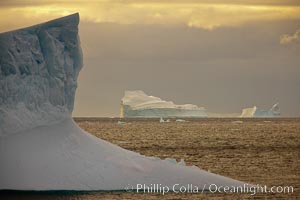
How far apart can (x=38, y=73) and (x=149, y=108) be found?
Result: 338 feet

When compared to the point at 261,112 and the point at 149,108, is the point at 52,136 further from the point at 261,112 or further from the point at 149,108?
the point at 261,112

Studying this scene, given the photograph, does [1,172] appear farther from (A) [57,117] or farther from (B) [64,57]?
(B) [64,57]

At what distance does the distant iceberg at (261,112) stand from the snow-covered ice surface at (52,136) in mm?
121212

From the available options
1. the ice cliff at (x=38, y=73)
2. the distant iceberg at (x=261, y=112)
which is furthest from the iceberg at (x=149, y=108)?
the ice cliff at (x=38, y=73)

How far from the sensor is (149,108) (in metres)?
131

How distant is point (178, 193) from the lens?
88.7 feet

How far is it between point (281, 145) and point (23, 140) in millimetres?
36025

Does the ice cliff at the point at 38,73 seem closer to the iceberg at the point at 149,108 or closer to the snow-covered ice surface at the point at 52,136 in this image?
the snow-covered ice surface at the point at 52,136

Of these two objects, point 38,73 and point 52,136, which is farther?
point 38,73

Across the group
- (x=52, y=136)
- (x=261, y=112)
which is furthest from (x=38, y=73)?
(x=261, y=112)

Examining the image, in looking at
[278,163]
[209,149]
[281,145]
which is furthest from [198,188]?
[281,145]

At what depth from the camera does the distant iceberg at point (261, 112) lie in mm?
148500

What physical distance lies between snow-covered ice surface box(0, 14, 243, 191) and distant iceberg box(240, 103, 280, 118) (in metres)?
121

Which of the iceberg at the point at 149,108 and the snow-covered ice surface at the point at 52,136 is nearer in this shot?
the snow-covered ice surface at the point at 52,136
